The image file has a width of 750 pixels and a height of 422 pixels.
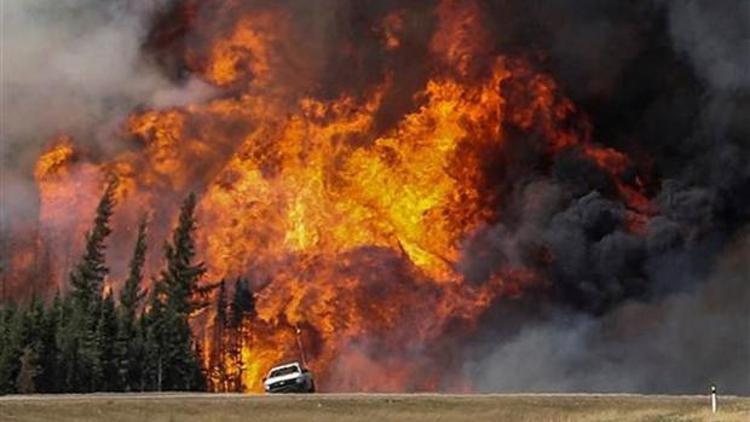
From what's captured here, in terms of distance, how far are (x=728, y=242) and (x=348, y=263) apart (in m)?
35.0

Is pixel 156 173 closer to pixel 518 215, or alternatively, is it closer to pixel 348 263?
pixel 348 263

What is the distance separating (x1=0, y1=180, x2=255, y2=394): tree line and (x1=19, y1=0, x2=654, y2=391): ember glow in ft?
10.9

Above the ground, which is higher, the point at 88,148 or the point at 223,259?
the point at 88,148

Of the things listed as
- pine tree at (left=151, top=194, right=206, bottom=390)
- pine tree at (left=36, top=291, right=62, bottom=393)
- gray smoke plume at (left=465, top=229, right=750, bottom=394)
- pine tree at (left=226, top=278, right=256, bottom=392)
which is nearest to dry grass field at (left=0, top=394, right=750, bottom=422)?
gray smoke plume at (left=465, top=229, right=750, bottom=394)

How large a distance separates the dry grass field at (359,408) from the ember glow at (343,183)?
39.5 meters

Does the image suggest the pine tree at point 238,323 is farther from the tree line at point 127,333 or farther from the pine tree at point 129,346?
the pine tree at point 129,346

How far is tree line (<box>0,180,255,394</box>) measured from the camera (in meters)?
89.8

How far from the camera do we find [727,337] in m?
95.4

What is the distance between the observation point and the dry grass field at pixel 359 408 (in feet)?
160

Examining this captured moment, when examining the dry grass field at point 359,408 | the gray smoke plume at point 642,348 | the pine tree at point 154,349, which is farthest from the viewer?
the pine tree at point 154,349

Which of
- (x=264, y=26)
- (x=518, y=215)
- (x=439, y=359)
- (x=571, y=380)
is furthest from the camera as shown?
(x=264, y=26)

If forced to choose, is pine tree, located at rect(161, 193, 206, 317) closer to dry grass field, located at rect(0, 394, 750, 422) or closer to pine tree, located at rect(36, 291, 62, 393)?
pine tree, located at rect(36, 291, 62, 393)

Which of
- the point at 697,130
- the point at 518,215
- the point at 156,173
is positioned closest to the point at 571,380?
the point at 518,215

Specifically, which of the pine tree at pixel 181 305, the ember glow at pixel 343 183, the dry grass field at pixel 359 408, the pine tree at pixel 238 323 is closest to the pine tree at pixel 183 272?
the pine tree at pixel 181 305
